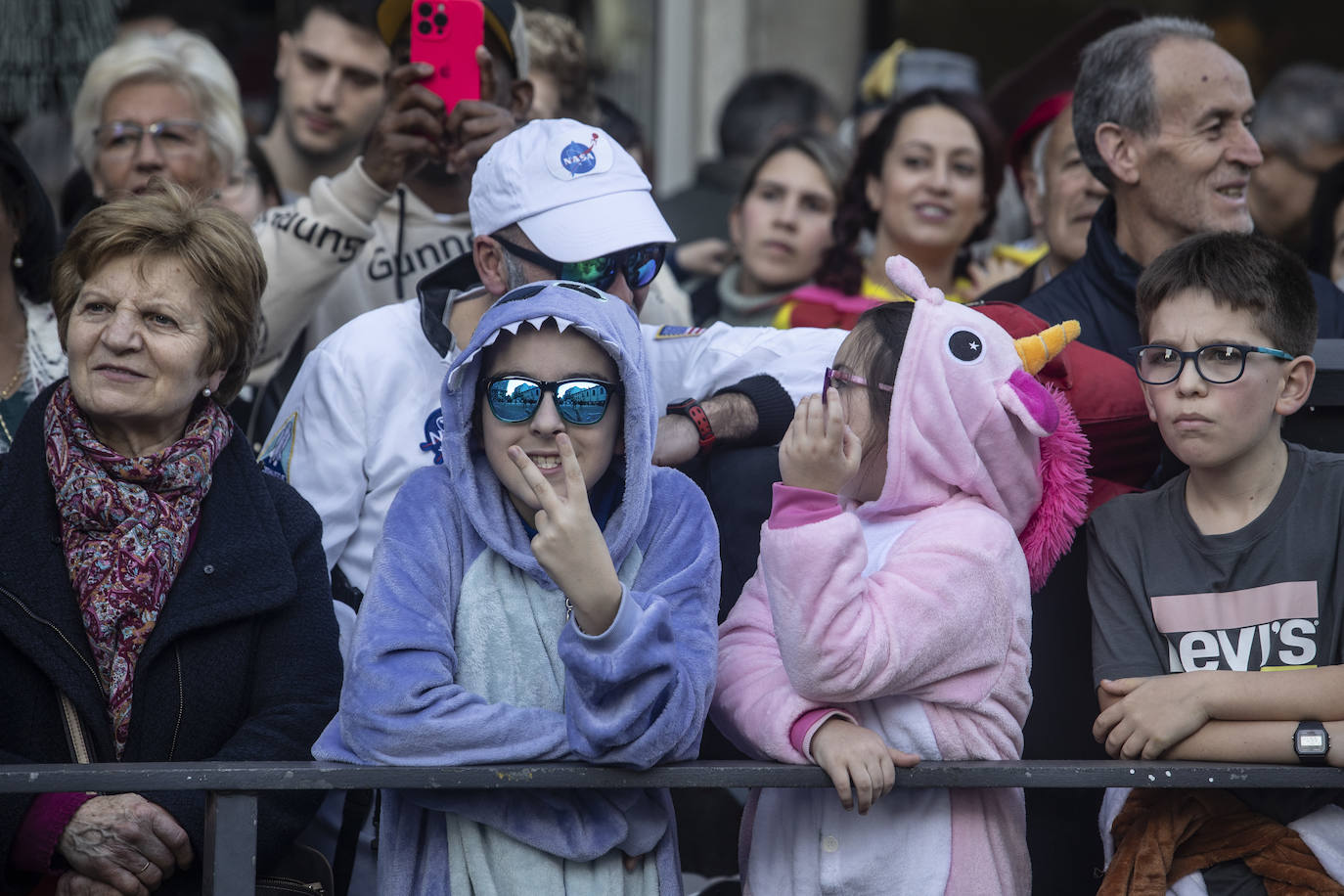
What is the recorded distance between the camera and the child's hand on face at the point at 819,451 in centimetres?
267

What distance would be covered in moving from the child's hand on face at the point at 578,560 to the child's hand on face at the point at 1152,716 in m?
0.97

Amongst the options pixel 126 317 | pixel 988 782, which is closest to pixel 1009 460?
pixel 988 782

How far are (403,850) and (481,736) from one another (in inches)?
12.5

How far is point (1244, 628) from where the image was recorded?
9.67ft

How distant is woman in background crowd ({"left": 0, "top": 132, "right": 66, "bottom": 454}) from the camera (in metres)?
3.74

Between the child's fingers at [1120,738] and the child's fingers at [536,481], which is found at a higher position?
the child's fingers at [536,481]

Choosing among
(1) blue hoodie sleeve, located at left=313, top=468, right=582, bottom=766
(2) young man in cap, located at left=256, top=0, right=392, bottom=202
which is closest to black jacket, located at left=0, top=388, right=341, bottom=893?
(1) blue hoodie sleeve, located at left=313, top=468, right=582, bottom=766

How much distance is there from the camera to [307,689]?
3008 millimetres

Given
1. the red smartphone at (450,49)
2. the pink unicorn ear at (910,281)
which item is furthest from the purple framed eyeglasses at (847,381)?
the red smartphone at (450,49)

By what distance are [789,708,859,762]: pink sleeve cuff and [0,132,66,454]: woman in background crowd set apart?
80.9 inches

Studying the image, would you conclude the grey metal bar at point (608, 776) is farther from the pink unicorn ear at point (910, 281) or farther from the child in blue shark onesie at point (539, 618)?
the pink unicorn ear at point (910, 281)

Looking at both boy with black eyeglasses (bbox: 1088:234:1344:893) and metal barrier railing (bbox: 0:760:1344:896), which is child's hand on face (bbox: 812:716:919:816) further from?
boy with black eyeglasses (bbox: 1088:234:1344:893)

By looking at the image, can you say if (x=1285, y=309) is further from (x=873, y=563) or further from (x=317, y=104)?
(x=317, y=104)

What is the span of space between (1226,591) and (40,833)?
221 cm
